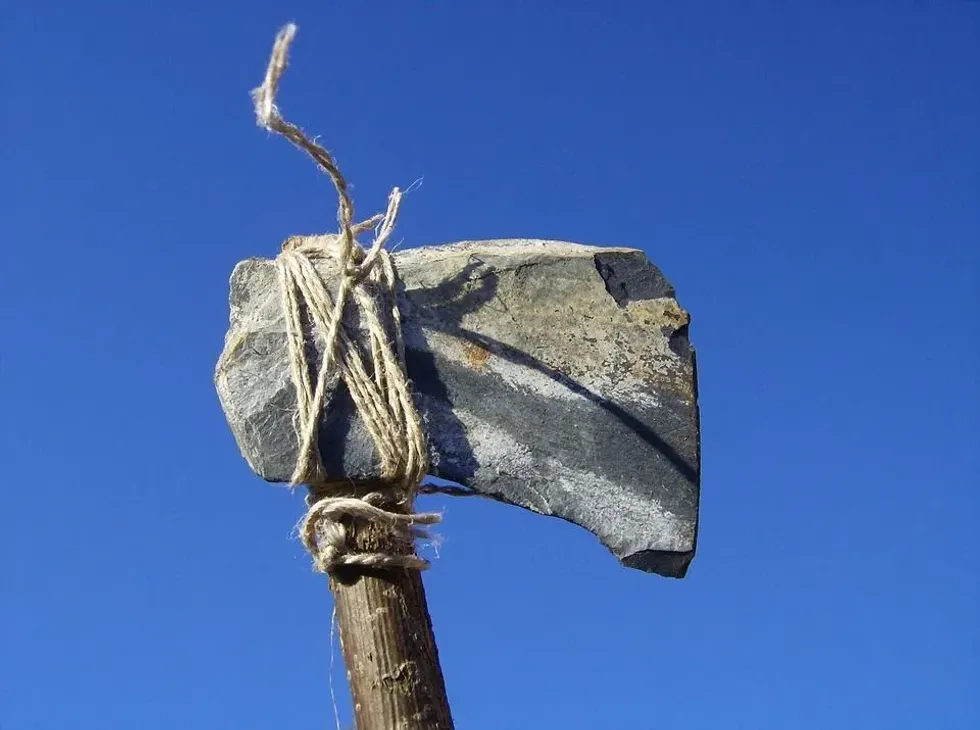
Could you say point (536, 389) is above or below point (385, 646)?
above

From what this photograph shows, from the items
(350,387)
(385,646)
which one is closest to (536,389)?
(350,387)

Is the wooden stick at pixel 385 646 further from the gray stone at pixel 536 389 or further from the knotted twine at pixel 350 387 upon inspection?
the gray stone at pixel 536 389

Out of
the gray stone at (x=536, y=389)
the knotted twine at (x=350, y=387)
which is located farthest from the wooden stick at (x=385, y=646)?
the gray stone at (x=536, y=389)

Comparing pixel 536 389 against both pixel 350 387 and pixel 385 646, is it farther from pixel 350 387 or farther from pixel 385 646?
pixel 385 646

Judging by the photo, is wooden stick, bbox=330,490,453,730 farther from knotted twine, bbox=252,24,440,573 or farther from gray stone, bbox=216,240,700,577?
gray stone, bbox=216,240,700,577

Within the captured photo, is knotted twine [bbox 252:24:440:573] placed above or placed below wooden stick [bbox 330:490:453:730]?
above

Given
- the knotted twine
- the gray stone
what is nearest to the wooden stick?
the knotted twine
